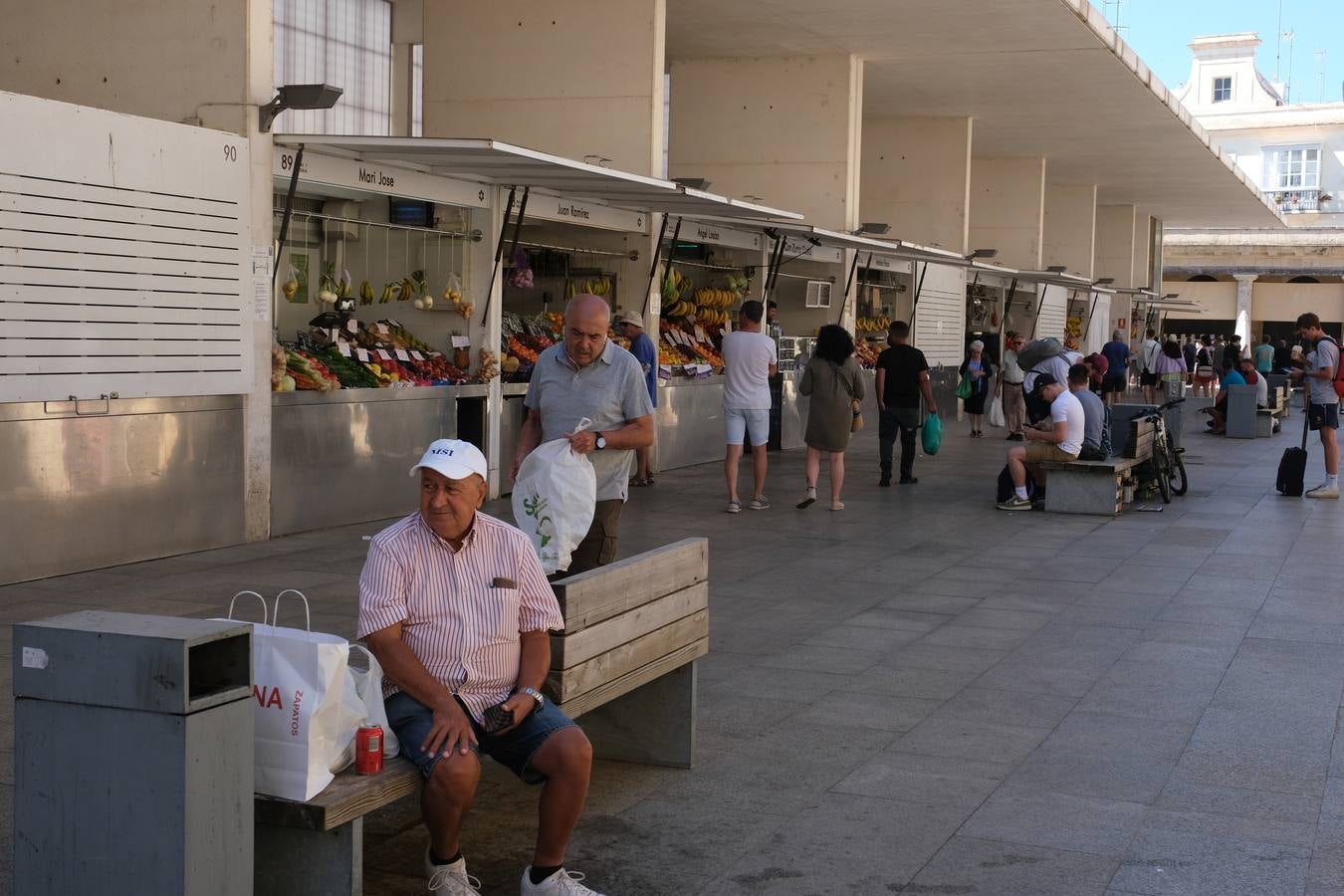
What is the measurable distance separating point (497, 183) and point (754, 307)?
2252 millimetres

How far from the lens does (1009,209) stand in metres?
28.5

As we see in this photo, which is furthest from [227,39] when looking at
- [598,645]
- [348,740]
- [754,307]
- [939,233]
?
[939,233]

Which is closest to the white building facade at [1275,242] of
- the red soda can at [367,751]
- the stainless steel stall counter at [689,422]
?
the stainless steel stall counter at [689,422]

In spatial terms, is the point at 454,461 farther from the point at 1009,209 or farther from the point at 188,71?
the point at 1009,209

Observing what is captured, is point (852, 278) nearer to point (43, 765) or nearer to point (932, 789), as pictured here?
point (932, 789)

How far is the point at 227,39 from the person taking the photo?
937cm

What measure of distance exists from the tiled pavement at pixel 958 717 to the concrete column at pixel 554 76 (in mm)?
4646

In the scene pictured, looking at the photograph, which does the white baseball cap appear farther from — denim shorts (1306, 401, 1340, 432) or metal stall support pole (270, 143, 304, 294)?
denim shorts (1306, 401, 1340, 432)

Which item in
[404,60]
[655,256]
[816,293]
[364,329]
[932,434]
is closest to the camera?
[364,329]

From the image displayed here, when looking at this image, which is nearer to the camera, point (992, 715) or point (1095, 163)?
point (992, 715)

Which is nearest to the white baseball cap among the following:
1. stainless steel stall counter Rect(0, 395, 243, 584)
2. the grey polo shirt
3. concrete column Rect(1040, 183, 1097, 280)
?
the grey polo shirt

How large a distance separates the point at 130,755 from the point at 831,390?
9.26 m

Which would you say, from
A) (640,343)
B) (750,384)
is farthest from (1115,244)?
(640,343)

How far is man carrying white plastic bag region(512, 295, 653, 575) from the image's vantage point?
227 inches
